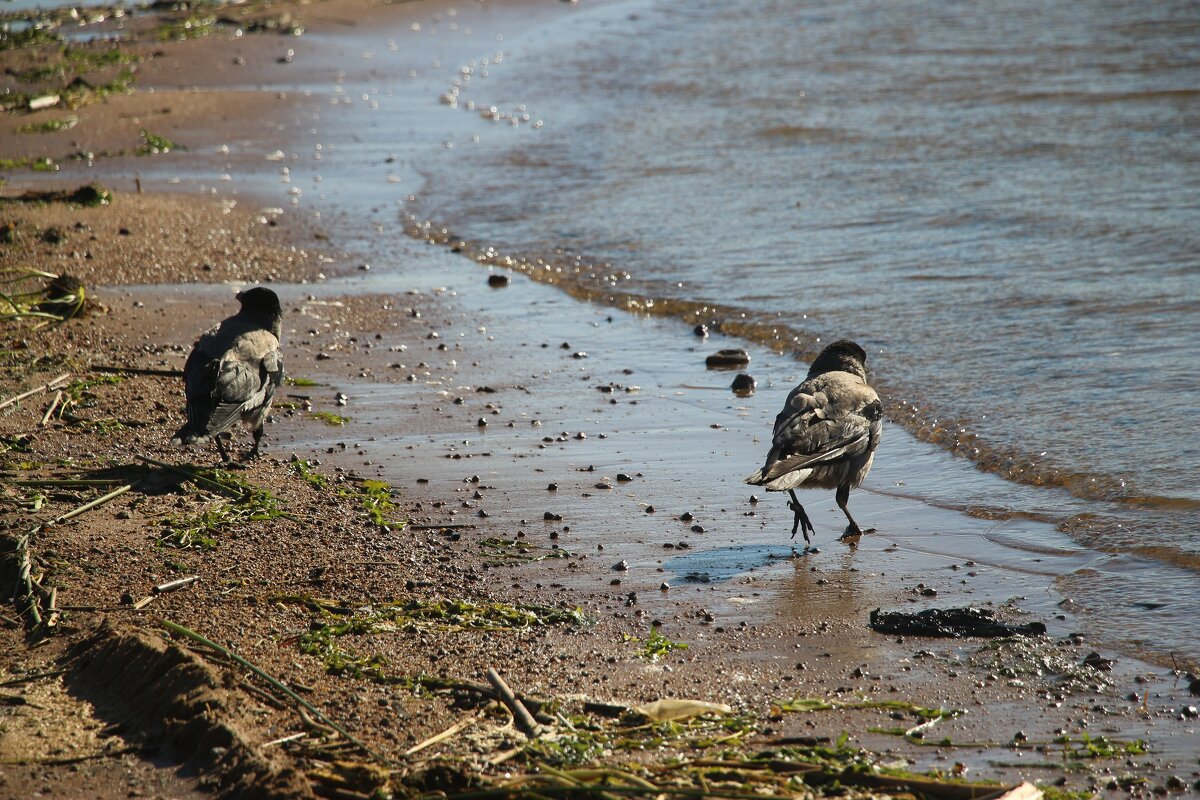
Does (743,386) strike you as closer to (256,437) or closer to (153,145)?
(256,437)

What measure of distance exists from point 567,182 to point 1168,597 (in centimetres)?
1029

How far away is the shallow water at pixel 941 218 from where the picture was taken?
7332 mm

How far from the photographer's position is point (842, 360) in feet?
24.3

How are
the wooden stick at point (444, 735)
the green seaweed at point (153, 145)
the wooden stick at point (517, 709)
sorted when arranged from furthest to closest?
the green seaweed at point (153, 145)
the wooden stick at point (517, 709)
the wooden stick at point (444, 735)

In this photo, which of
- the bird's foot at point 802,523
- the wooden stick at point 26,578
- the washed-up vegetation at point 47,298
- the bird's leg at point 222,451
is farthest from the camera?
the washed-up vegetation at point 47,298

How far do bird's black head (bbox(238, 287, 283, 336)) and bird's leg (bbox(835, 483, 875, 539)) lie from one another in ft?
11.0

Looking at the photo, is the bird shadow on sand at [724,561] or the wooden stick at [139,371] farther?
the wooden stick at [139,371]

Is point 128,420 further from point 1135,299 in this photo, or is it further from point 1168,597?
point 1135,299

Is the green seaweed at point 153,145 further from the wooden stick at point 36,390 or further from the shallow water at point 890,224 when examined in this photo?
the wooden stick at point 36,390

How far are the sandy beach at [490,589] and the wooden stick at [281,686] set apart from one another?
0.08 ft

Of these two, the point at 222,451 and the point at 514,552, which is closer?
the point at 514,552

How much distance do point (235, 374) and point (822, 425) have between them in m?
2.99

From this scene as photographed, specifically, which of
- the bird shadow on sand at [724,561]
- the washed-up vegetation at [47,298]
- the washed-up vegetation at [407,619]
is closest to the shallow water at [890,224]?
the bird shadow on sand at [724,561]

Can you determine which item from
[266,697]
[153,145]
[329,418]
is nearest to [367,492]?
[329,418]
